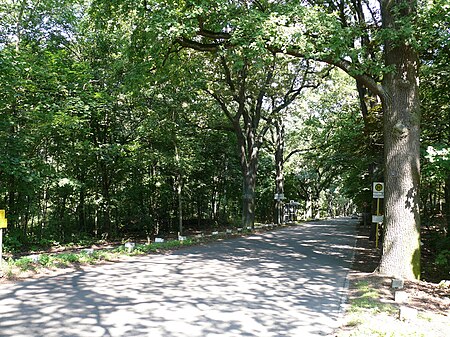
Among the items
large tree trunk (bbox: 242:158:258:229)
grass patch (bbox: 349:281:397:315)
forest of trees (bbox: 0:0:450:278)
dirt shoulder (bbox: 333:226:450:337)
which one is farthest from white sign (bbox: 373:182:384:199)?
large tree trunk (bbox: 242:158:258:229)

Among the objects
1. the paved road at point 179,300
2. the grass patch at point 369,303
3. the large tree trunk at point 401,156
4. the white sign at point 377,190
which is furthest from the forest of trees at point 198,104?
the paved road at point 179,300

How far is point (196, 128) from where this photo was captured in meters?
20.4

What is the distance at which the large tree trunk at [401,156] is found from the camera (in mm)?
8078

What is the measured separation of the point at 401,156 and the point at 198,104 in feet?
41.5

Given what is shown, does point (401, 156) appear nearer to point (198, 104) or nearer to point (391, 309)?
point (391, 309)

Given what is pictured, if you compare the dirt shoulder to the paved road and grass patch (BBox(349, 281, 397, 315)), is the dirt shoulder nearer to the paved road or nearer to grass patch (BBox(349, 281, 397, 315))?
grass patch (BBox(349, 281, 397, 315))

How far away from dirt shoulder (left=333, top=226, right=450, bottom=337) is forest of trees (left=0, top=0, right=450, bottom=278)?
91cm

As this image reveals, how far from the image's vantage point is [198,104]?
63.9ft

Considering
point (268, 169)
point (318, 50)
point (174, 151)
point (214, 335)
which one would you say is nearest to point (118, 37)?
point (174, 151)

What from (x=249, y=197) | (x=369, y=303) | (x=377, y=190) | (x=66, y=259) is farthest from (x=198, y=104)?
(x=369, y=303)

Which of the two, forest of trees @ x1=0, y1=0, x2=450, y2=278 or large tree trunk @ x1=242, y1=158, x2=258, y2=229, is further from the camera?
large tree trunk @ x1=242, y1=158, x2=258, y2=229

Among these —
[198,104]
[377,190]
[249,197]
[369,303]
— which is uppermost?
[198,104]

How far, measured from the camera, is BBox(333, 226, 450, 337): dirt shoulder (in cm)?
462

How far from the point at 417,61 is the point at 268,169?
89.4 feet
